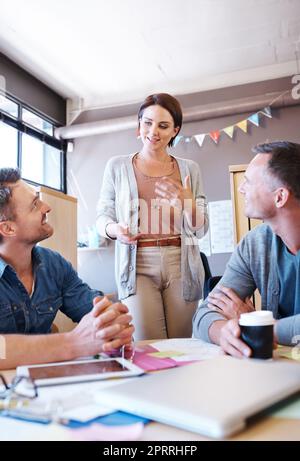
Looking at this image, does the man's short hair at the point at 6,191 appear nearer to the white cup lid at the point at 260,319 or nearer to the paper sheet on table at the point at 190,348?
the paper sheet on table at the point at 190,348

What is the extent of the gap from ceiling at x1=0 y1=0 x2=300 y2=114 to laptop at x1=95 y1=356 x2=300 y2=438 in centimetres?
247

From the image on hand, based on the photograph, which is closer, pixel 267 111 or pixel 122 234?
pixel 122 234

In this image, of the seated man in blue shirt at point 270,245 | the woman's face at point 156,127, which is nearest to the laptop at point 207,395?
the seated man in blue shirt at point 270,245

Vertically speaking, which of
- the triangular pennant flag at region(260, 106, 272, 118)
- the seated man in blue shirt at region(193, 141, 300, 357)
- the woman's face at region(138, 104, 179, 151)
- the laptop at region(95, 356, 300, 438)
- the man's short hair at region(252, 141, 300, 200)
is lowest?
the laptop at region(95, 356, 300, 438)

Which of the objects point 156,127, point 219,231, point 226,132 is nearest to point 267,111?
point 226,132

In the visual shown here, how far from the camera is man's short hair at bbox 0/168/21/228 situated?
3.90ft

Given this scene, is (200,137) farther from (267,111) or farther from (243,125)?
Answer: (267,111)

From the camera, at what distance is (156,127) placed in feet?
4.80

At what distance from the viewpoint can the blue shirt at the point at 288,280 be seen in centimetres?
105

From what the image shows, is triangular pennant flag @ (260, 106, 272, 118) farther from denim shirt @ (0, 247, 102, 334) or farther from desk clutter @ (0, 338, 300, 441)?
desk clutter @ (0, 338, 300, 441)

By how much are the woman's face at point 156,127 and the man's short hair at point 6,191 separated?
1.57 feet

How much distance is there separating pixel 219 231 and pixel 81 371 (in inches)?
107

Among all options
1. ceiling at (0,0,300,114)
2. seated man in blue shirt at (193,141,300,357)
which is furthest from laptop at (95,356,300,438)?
ceiling at (0,0,300,114)

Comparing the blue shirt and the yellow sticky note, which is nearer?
the yellow sticky note
